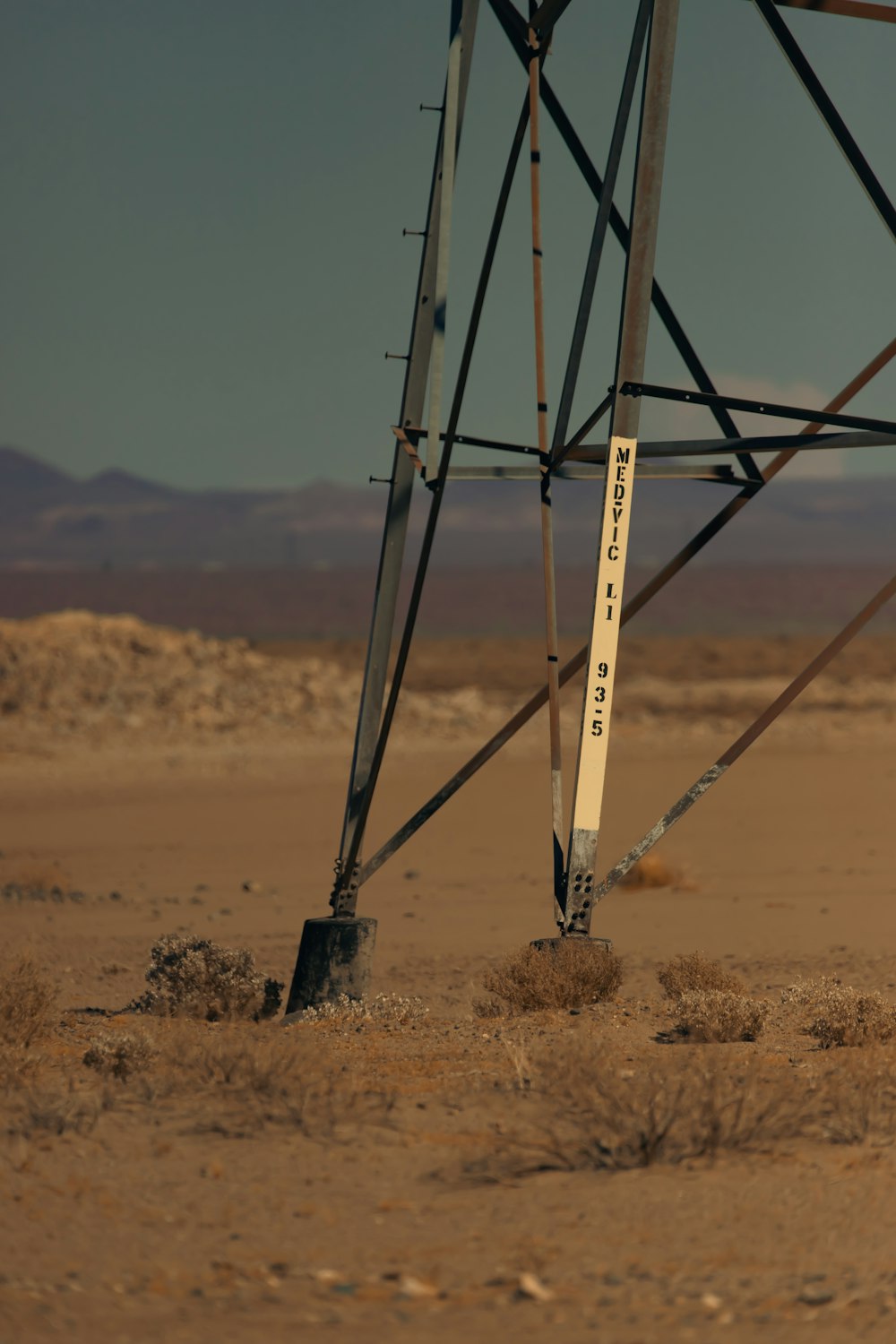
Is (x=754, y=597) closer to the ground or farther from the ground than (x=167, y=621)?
farther from the ground

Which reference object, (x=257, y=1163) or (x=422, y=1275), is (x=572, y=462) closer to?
(x=257, y=1163)

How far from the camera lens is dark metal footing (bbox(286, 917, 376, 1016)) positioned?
10906 millimetres

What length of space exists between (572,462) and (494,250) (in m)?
1.86

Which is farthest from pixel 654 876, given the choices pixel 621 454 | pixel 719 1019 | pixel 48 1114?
pixel 48 1114

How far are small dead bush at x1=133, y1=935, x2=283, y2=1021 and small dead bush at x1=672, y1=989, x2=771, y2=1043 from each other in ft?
9.56

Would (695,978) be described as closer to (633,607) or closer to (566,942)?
(566,942)

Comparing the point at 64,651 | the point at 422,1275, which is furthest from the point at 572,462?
the point at 64,651

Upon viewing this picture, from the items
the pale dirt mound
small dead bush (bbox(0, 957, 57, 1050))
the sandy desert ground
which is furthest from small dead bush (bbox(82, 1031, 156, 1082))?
the pale dirt mound

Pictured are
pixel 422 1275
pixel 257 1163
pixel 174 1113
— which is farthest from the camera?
pixel 174 1113

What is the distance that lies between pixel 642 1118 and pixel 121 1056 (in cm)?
276

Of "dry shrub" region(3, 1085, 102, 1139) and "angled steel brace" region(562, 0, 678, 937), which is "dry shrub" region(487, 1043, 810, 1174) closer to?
"dry shrub" region(3, 1085, 102, 1139)

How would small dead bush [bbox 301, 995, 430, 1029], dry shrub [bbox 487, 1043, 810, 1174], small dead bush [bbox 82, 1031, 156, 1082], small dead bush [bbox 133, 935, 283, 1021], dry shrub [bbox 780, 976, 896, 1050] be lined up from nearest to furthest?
1. dry shrub [bbox 487, 1043, 810, 1174]
2. small dead bush [bbox 82, 1031, 156, 1082]
3. dry shrub [bbox 780, 976, 896, 1050]
4. small dead bush [bbox 301, 995, 430, 1029]
5. small dead bush [bbox 133, 935, 283, 1021]

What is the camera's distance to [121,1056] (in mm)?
8141

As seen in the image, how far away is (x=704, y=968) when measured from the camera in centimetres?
1112
